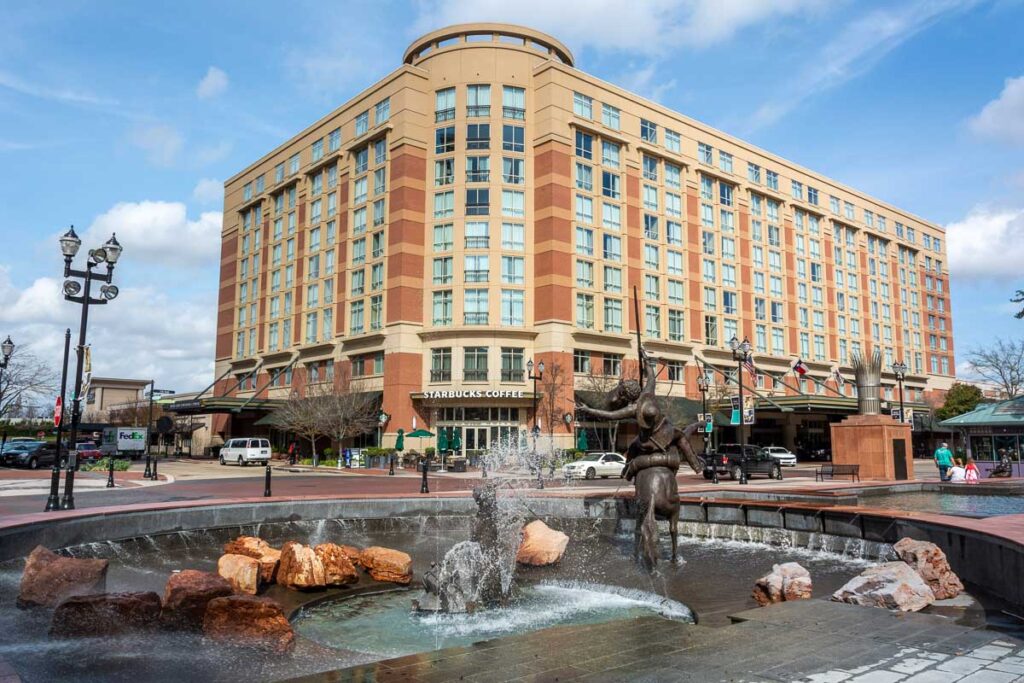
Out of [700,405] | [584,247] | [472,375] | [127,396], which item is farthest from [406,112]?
[127,396]

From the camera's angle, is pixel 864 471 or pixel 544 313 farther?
pixel 544 313

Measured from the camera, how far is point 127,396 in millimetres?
118125

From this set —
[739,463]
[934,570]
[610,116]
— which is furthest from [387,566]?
[610,116]

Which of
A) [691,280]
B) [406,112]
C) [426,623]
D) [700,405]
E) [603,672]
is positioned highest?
[406,112]

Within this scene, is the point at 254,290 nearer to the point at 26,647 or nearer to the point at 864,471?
the point at 864,471

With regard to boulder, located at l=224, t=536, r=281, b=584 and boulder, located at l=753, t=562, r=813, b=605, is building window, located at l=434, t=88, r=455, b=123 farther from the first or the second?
boulder, located at l=753, t=562, r=813, b=605

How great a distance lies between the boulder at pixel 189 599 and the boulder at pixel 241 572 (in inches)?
64.5

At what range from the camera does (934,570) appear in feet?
28.7

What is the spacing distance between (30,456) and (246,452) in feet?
41.9

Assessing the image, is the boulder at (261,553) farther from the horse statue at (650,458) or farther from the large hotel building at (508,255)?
the large hotel building at (508,255)

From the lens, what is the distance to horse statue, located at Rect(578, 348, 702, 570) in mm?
11078

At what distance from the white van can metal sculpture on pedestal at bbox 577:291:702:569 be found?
44708 mm

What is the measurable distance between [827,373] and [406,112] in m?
49.0

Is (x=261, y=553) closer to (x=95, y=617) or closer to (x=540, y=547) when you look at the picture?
(x=95, y=617)
